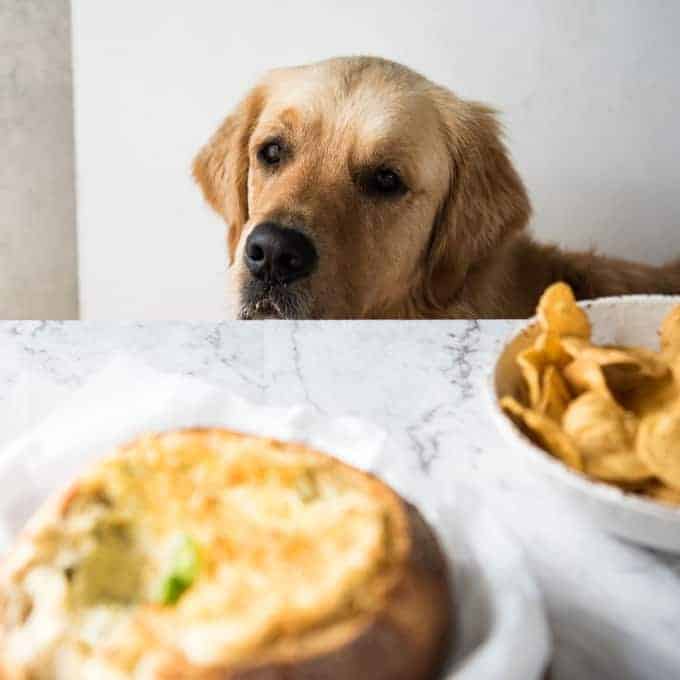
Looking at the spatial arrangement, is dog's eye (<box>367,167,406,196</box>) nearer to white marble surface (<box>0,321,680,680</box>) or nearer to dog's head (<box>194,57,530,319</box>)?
dog's head (<box>194,57,530,319</box>)

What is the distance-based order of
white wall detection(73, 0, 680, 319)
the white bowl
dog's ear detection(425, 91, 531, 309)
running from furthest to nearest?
white wall detection(73, 0, 680, 319) → dog's ear detection(425, 91, 531, 309) → the white bowl

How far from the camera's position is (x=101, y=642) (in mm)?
348

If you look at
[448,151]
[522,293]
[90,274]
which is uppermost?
[448,151]

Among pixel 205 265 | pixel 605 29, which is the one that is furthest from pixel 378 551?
pixel 205 265

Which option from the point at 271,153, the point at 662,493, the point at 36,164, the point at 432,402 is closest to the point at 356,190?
the point at 271,153

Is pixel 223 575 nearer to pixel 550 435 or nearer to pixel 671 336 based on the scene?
pixel 550 435

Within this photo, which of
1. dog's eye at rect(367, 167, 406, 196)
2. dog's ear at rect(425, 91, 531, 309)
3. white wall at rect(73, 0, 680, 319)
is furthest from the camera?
white wall at rect(73, 0, 680, 319)

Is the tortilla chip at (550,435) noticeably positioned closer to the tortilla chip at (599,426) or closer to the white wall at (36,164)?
the tortilla chip at (599,426)

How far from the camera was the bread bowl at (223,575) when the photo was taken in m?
0.34

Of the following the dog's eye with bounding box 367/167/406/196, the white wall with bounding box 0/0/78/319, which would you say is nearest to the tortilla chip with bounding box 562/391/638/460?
the dog's eye with bounding box 367/167/406/196

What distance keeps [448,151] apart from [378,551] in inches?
50.6

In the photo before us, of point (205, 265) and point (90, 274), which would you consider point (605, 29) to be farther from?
point (90, 274)

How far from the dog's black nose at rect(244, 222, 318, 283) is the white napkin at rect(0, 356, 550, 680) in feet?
2.18

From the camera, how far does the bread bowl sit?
336mm
